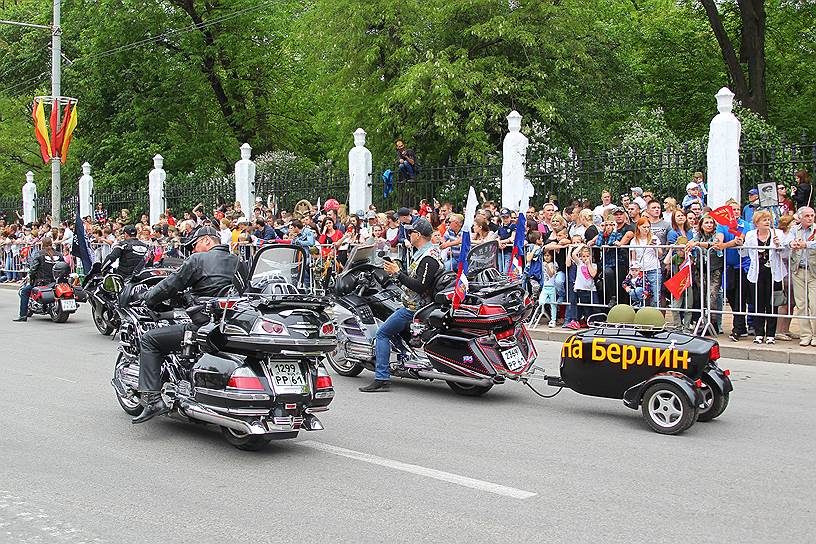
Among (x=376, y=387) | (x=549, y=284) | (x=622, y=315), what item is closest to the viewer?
(x=622, y=315)

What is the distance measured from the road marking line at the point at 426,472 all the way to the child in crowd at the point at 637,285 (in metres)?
7.40

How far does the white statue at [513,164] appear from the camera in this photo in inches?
788

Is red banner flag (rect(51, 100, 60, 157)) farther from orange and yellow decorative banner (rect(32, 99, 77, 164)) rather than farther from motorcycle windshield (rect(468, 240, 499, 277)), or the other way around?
motorcycle windshield (rect(468, 240, 499, 277))

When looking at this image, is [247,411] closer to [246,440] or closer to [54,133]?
[246,440]

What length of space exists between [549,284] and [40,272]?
10.0 meters

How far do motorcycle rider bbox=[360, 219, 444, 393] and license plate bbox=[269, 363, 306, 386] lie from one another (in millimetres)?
2421

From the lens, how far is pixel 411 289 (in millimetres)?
10031

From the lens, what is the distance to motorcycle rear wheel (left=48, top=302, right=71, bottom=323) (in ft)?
59.0

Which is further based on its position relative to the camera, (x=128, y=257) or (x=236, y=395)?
(x=128, y=257)

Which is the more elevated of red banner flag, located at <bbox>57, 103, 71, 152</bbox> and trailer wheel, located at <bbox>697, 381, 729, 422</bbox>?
red banner flag, located at <bbox>57, 103, 71, 152</bbox>

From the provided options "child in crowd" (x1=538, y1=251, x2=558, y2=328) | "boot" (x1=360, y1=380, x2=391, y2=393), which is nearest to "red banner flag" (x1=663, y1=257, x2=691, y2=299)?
Answer: "child in crowd" (x1=538, y1=251, x2=558, y2=328)

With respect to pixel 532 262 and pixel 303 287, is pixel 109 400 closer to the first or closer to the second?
pixel 303 287

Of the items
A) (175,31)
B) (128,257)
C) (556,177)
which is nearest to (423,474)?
(128,257)

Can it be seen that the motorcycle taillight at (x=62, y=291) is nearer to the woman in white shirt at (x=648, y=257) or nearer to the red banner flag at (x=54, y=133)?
the woman in white shirt at (x=648, y=257)
